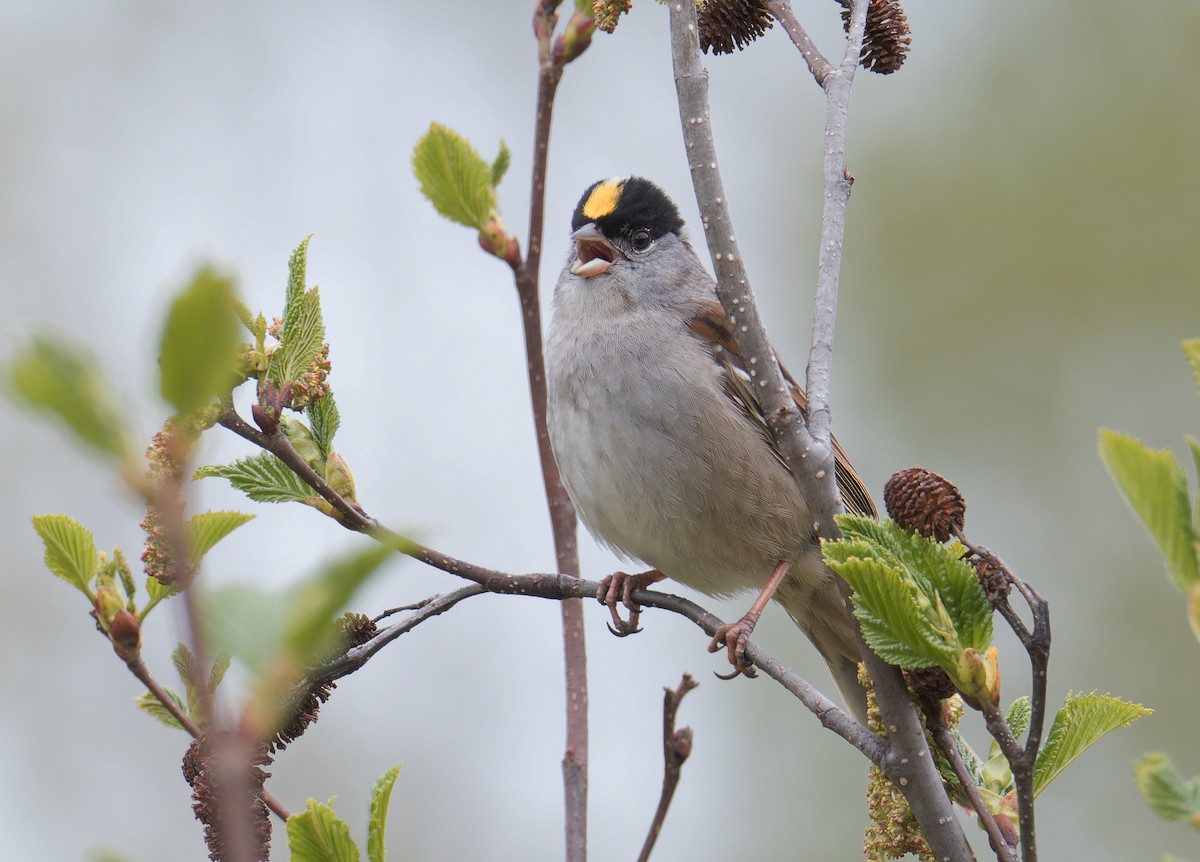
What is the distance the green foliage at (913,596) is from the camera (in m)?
1.31

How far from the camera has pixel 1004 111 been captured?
941cm

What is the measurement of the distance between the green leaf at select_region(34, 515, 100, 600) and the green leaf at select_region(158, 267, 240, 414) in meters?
1.00

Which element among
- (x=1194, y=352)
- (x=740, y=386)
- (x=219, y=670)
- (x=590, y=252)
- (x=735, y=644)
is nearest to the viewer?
(x=1194, y=352)

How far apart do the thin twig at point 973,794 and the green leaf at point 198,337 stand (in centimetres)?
116

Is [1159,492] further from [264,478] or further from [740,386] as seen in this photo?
[740,386]

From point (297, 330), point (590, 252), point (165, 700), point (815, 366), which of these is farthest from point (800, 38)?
point (590, 252)

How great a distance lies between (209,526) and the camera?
1.28m

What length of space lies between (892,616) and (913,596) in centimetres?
3

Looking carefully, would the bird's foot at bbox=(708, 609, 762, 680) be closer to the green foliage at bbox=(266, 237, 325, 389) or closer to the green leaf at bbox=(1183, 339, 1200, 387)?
the green foliage at bbox=(266, 237, 325, 389)

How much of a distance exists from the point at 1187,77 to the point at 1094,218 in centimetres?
140

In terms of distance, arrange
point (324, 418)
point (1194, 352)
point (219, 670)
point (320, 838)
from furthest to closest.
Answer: point (324, 418)
point (219, 670)
point (320, 838)
point (1194, 352)

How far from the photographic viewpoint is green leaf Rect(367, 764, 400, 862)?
1.22m

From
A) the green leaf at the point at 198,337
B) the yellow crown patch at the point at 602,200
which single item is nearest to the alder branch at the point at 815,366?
the green leaf at the point at 198,337

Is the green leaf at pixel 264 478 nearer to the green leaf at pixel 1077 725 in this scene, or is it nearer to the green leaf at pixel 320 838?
the green leaf at pixel 320 838
